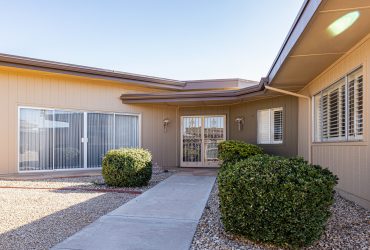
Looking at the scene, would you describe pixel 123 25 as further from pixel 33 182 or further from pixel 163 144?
pixel 33 182

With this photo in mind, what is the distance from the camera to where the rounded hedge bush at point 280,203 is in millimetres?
3287

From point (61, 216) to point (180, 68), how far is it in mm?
14500

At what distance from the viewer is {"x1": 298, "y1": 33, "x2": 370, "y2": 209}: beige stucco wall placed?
4875mm

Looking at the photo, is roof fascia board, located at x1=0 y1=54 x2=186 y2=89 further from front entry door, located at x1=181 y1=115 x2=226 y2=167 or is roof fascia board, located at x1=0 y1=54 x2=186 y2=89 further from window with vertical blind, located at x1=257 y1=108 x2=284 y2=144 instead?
window with vertical blind, located at x1=257 y1=108 x2=284 y2=144

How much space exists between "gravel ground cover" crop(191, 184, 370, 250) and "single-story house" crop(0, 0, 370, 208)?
25.9 inches

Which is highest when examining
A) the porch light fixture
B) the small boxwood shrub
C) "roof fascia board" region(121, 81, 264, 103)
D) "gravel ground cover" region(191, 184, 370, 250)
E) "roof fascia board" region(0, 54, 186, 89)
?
"roof fascia board" region(0, 54, 186, 89)

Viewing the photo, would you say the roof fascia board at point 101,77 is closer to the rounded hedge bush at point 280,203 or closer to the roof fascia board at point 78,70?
the roof fascia board at point 78,70

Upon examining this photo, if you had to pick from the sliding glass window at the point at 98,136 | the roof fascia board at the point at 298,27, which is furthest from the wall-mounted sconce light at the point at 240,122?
the roof fascia board at the point at 298,27

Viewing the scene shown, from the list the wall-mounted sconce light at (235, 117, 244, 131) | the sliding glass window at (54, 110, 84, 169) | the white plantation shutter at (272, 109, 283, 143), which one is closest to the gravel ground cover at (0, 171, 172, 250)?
the sliding glass window at (54, 110, 84, 169)

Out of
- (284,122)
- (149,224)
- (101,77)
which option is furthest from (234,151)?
(101,77)

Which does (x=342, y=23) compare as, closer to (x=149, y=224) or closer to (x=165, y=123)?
(x=149, y=224)

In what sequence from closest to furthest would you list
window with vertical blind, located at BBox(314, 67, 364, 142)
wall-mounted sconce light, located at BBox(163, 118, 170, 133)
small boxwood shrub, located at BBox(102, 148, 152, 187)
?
window with vertical blind, located at BBox(314, 67, 364, 142) < small boxwood shrub, located at BBox(102, 148, 152, 187) < wall-mounted sconce light, located at BBox(163, 118, 170, 133)

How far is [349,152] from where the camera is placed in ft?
18.1

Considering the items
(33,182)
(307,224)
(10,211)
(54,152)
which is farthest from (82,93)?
(307,224)
